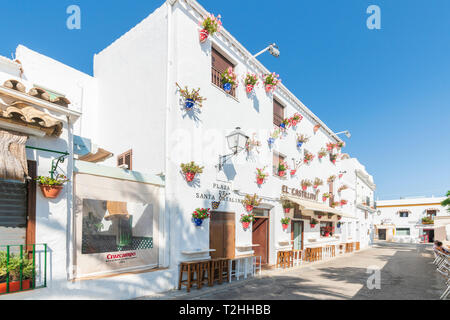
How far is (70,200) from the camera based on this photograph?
5.67 meters

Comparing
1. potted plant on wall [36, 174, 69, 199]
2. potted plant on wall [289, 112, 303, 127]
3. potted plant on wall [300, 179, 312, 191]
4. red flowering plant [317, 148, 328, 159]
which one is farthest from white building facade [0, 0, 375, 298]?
red flowering plant [317, 148, 328, 159]

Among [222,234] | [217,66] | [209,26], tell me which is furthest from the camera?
[217,66]

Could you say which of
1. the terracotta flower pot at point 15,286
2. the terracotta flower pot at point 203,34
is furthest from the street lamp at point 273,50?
the terracotta flower pot at point 15,286

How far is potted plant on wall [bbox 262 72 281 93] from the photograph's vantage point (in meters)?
11.9

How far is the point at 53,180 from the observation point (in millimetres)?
5184

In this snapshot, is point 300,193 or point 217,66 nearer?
point 217,66

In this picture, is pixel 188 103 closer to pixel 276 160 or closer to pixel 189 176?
pixel 189 176

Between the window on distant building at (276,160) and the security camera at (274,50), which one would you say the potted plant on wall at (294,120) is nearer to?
the window on distant building at (276,160)

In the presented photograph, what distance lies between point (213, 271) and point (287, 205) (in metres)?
5.56

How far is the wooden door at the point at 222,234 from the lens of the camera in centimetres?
874

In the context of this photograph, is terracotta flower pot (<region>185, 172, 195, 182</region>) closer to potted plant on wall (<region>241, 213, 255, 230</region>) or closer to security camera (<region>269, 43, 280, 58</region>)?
potted plant on wall (<region>241, 213, 255, 230</region>)

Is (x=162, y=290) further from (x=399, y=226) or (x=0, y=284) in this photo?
(x=399, y=226)

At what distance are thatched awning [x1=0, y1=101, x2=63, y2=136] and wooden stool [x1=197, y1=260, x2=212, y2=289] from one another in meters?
4.87

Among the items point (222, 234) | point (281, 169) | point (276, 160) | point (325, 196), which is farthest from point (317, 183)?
point (222, 234)
